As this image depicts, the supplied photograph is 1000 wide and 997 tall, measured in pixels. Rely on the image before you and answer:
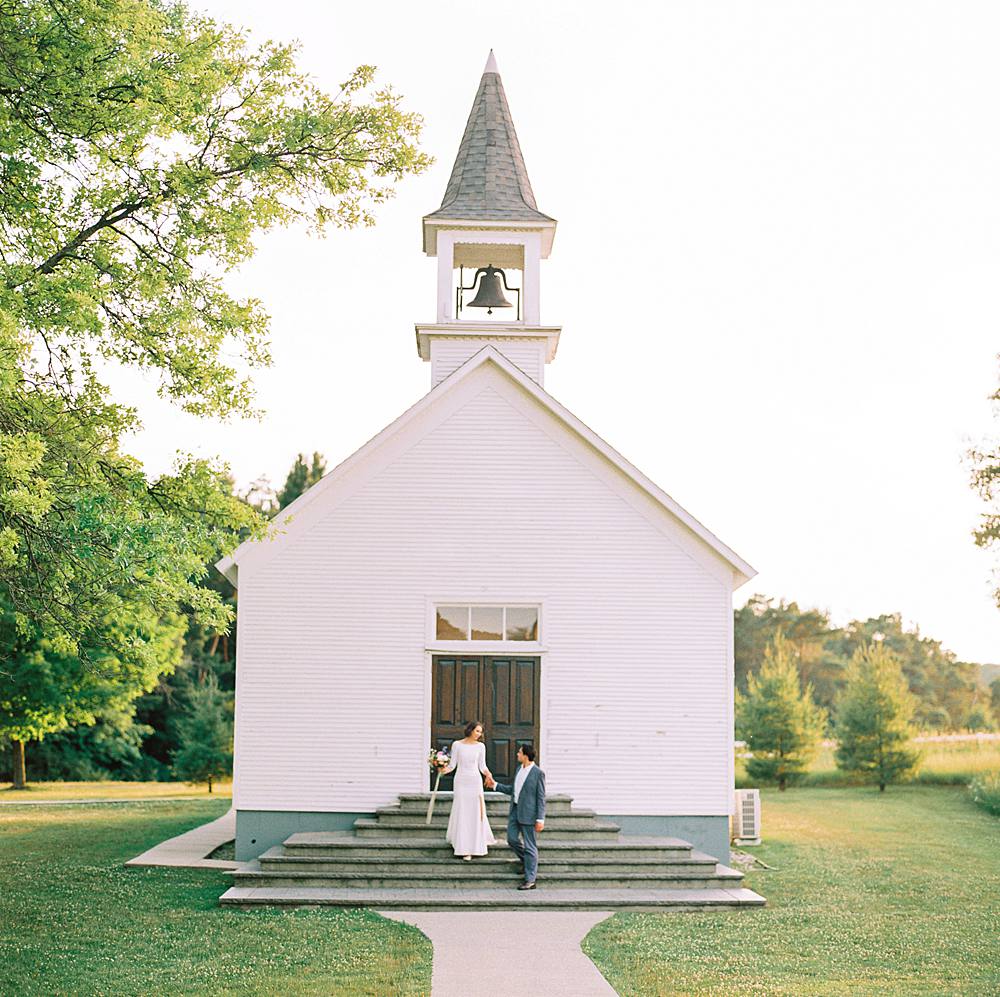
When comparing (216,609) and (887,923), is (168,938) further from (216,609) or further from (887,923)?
(887,923)

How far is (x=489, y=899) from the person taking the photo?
1289 centimetres

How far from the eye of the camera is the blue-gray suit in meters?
13.5

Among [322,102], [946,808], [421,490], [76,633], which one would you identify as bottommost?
[946,808]

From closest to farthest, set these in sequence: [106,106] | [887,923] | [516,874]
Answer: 1. [106,106]
2. [887,923]
3. [516,874]

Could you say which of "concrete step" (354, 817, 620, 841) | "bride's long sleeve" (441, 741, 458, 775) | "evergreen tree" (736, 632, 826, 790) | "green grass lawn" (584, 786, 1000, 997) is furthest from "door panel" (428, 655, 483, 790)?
"evergreen tree" (736, 632, 826, 790)

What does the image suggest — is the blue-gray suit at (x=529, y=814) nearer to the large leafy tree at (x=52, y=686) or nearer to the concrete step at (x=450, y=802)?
the concrete step at (x=450, y=802)

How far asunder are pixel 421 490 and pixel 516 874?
5107mm

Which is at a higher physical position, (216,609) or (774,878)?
(216,609)

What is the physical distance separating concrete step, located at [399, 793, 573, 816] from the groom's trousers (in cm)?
178

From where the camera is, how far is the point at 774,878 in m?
15.3

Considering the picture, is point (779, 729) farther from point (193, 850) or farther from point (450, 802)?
point (193, 850)

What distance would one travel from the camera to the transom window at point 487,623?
16219 millimetres

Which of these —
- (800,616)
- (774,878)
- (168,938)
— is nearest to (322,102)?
(168,938)

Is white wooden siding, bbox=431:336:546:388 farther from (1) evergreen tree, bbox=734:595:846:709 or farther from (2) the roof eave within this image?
(1) evergreen tree, bbox=734:595:846:709
